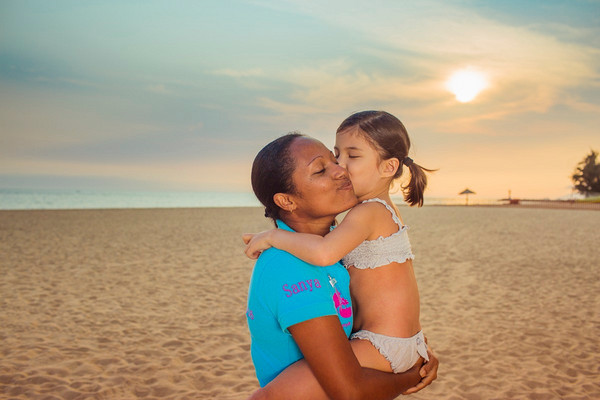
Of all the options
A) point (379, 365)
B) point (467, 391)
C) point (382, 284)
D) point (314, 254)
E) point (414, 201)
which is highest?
point (414, 201)

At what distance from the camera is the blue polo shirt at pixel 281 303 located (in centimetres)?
172

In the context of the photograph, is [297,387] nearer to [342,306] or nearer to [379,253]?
[342,306]

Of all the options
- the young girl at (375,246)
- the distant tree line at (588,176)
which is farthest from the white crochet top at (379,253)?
the distant tree line at (588,176)

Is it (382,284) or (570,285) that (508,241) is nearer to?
(570,285)

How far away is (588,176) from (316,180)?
9771 centimetres

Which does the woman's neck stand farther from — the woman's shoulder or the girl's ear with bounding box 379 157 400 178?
the girl's ear with bounding box 379 157 400 178

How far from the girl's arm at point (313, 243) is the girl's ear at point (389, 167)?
62 cm

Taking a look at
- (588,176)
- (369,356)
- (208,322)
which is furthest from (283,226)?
(588,176)

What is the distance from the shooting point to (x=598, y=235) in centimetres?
2425

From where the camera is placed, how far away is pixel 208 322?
8.63 metres

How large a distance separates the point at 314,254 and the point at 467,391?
5.01 m

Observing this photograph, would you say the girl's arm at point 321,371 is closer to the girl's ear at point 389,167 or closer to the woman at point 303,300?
the woman at point 303,300

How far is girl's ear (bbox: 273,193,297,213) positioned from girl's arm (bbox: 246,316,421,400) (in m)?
0.58

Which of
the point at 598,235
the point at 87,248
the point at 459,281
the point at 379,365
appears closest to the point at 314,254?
the point at 379,365
